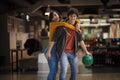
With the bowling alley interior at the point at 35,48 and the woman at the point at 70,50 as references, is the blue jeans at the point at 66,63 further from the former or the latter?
the bowling alley interior at the point at 35,48

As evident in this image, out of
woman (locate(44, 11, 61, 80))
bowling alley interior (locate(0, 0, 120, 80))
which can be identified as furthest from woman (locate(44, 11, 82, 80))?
bowling alley interior (locate(0, 0, 120, 80))

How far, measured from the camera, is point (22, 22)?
829 inches

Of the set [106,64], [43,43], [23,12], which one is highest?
[23,12]

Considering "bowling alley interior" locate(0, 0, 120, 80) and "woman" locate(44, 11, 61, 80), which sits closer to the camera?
"woman" locate(44, 11, 61, 80)

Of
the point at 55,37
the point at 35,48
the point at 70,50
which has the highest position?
the point at 55,37

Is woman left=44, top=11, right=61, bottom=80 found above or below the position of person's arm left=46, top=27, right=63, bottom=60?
below

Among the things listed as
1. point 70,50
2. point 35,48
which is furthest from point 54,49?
point 35,48

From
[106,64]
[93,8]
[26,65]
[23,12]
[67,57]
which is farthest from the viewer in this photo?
[93,8]

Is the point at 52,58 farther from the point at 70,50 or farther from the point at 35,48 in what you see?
the point at 35,48

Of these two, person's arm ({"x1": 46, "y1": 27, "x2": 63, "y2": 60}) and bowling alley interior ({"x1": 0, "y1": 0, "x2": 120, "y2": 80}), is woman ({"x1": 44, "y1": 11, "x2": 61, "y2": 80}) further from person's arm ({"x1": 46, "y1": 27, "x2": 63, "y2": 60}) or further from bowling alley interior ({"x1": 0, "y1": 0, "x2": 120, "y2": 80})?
bowling alley interior ({"x1": 0, "y1": 0, "x2": 120, "y2": 80})

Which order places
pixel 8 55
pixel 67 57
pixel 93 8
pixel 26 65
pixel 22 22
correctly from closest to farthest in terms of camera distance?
pixel 67 57 → pixel 26 65 → pixel 8 55 → pixel 22 22 → pixel 93 8

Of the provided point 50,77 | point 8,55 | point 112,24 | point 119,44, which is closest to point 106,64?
point 119,44

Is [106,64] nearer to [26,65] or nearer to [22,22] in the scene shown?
[26,65]

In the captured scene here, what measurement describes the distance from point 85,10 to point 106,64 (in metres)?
8.51
